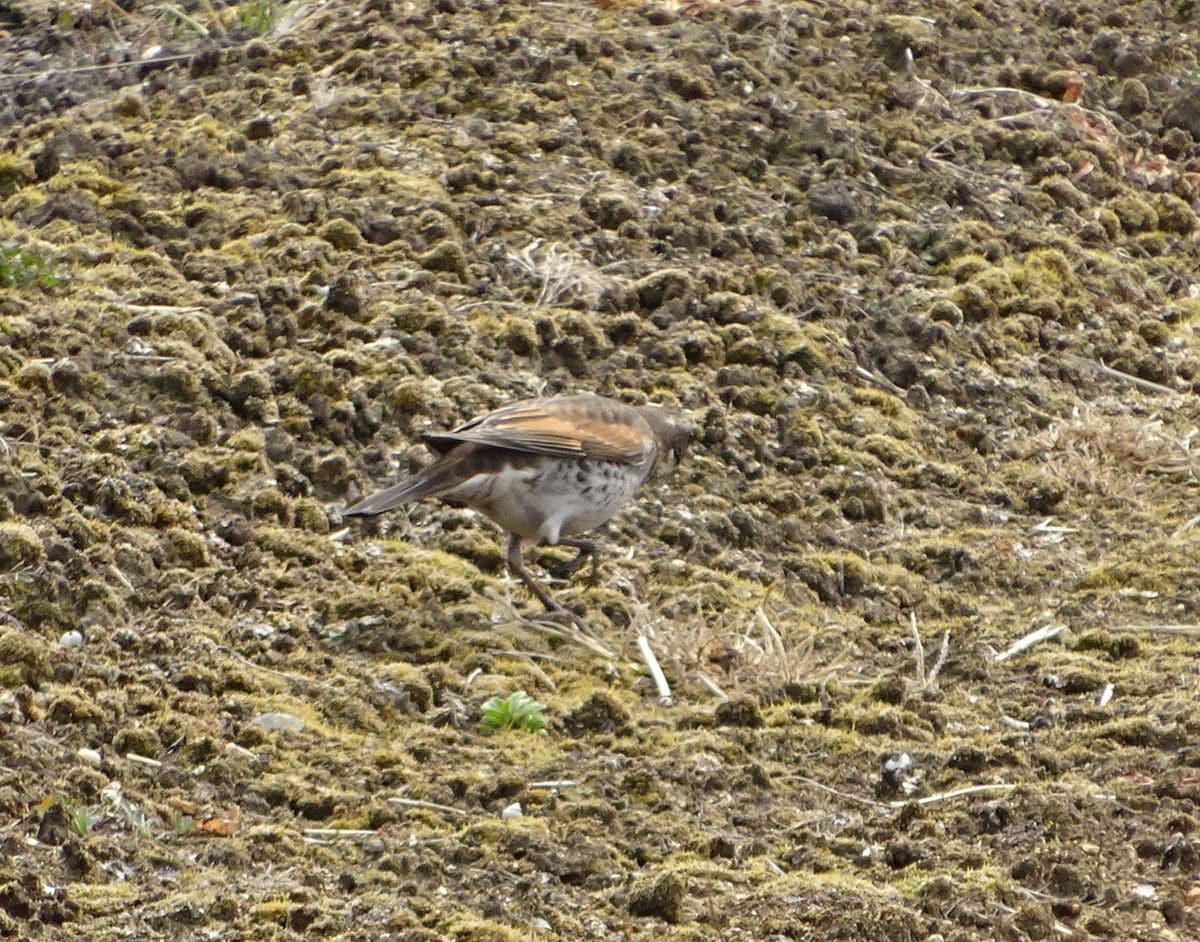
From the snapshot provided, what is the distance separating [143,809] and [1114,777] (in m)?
2.75

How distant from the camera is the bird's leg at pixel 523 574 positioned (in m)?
7.00

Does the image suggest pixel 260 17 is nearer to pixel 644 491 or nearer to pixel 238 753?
pixel 644 491

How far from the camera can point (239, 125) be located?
966 centimetres

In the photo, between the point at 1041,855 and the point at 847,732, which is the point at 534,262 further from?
the point at 1041,855

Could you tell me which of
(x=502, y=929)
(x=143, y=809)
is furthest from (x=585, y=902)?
(x=143, y=809)

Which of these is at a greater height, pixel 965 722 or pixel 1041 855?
pixel 1041 855

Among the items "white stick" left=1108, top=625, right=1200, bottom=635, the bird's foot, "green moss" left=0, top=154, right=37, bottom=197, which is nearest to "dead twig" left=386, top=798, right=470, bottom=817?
the bird's foot

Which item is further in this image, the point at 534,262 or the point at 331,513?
the point at 534,262

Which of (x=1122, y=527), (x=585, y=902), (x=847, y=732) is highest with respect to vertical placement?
(x=585, y=902)

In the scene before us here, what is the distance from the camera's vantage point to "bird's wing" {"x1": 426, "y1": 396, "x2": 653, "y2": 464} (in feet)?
23.0

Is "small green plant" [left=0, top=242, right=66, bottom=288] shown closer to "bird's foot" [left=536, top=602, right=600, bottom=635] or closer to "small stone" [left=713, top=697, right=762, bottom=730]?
"bird's foot" [left=536, top=602, right=600, bottom=635]

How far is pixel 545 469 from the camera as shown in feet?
23.3

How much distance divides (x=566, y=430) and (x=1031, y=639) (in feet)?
6.05

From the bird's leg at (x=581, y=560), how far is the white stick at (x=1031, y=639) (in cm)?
154
